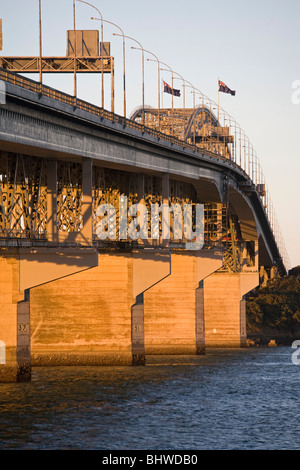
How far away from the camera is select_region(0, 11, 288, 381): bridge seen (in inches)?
1966

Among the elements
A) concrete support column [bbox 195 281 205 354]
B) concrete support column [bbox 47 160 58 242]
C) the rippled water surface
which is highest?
concrete support column [bbox 47 160 58 242]

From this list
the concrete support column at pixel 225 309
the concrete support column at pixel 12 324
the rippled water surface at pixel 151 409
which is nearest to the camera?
the rippled water surface at pixel 151 409

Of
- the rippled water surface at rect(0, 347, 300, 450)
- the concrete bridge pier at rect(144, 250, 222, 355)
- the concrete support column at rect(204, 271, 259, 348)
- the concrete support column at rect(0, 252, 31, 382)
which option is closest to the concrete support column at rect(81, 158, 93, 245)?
the concrete support column at rect(0, 252, 31, 382)

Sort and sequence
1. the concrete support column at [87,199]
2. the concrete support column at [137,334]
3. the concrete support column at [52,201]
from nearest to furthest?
the concrete support column at [52,201]
the concrete support column at [87,199]
the concrete support column at [137,334]

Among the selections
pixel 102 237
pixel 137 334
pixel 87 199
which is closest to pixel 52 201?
pixel 87 199

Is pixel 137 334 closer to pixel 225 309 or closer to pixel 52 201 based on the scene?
pixel 52 201

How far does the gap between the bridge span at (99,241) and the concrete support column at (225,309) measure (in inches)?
5.0

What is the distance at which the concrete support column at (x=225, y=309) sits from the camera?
104 metres

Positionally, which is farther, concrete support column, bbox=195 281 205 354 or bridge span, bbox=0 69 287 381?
concrete support column, bbox=195 281 205 354

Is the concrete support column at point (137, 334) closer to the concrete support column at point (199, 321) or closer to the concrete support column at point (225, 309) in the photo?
the concrete support column at point (199, 321)

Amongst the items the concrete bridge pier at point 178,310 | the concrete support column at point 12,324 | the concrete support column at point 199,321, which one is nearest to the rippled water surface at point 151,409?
the concrete support column at point 12,324

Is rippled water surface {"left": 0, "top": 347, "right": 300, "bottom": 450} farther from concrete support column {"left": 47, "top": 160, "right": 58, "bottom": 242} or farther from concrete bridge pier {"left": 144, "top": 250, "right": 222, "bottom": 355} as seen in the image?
concrete bridge pier {"left": 144, "top": 250, "right": 222, "bottom": 355}

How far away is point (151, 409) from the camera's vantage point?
48.0 meters

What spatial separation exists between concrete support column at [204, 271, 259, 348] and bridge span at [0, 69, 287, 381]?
0.13 m
